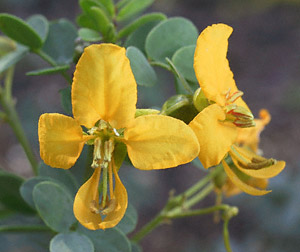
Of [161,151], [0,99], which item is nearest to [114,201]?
[161,151]

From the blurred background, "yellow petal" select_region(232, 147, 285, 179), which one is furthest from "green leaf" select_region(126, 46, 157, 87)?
the blurred background

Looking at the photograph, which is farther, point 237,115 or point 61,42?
point 61,42

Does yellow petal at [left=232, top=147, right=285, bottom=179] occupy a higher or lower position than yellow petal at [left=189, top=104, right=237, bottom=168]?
lower

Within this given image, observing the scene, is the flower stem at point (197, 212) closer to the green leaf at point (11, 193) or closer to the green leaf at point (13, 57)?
the green leaf at point (11, 193)

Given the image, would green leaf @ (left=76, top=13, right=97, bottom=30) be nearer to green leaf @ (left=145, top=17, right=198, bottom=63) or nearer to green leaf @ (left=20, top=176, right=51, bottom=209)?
green leaf @ (left=145, top=17, right=198, bottom=63)

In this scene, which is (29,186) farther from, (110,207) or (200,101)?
(200,101)

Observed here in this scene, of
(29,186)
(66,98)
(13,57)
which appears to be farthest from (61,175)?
(13,57)
